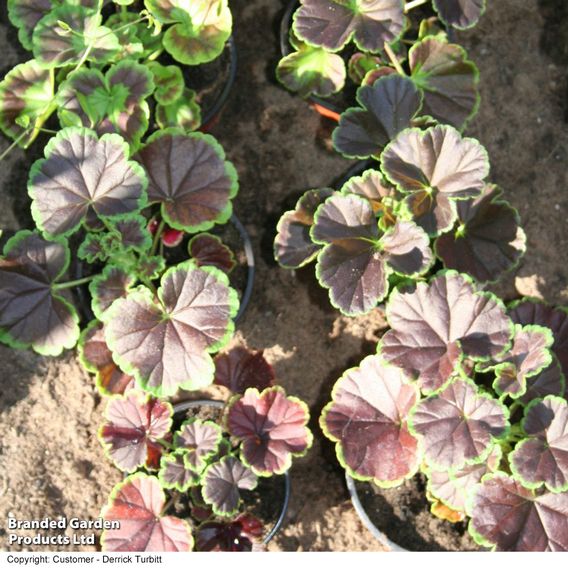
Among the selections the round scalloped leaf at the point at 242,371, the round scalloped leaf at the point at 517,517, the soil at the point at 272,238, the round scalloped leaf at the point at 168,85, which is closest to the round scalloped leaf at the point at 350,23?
the round scalloped leaf at the point at 168,85

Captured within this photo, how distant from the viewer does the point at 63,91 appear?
106 inches

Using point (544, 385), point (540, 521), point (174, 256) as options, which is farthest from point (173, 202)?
point (540, 521)

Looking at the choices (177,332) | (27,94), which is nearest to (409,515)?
(177,332)

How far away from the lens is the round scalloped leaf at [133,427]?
267 centimetres

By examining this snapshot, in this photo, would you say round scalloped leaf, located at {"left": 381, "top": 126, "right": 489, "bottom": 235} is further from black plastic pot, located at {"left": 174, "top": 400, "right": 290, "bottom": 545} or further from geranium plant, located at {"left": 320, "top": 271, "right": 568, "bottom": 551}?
black plastic pot, located at {"left": 174, "top": 400, "right": 290, "bottom": 545}

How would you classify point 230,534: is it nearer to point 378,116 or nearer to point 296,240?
point 296,240

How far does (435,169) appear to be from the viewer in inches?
100

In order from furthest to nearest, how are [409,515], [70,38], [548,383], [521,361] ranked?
[409,515] → [70,38] → [548,383] → [521,361]

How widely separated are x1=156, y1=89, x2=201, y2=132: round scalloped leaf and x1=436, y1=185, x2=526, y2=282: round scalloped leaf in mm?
1090

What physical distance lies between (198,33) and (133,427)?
148 cm

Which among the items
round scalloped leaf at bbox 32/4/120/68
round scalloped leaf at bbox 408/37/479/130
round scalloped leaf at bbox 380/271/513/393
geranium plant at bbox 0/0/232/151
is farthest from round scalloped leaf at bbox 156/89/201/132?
round scalloped leaf at bbox 380/271/513/393

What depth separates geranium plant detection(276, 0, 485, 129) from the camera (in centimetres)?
266

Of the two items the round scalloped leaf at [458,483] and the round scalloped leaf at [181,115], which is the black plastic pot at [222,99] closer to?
the round scalloped leaf at [181,115]
